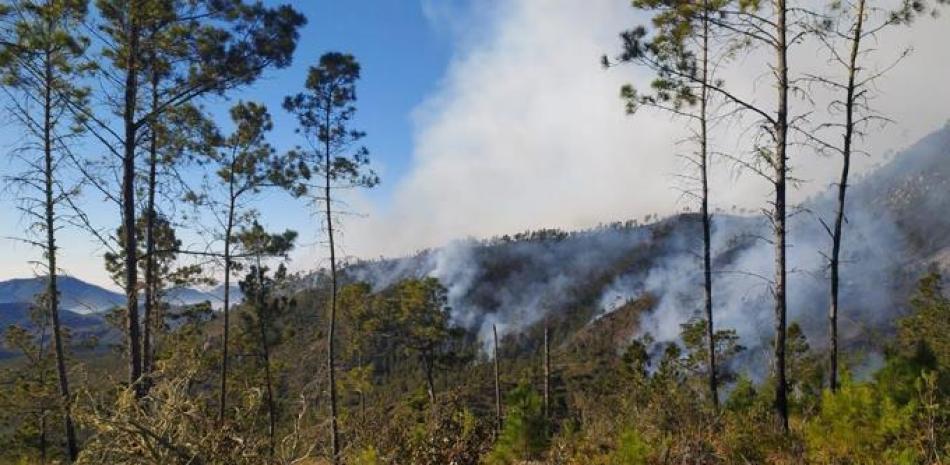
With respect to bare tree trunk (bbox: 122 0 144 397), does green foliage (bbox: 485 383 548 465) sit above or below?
below

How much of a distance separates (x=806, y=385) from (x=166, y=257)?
24.2 meters

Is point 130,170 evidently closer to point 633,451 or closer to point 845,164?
point 633,451

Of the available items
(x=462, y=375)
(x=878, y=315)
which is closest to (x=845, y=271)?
(x=878, y=315)

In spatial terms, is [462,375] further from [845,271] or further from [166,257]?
[845,271]

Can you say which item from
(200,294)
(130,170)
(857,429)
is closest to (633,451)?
(857,429)

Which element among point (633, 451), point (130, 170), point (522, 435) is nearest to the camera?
point (633, 451)

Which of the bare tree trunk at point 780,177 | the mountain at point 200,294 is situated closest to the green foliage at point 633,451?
the bare tree trunk at point 780,177

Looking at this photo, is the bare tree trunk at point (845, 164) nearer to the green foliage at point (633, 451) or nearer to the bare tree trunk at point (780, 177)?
the bare tree trunk at point (780, 177)

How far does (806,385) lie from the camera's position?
23625 mm

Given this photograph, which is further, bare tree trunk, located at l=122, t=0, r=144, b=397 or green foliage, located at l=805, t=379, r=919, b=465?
bare tree trunk, located at l=122, t=0, r=144, b=397

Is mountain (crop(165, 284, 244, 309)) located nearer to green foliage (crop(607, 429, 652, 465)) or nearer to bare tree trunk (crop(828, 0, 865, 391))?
green foliage (crop(607, 429, 652, 465))

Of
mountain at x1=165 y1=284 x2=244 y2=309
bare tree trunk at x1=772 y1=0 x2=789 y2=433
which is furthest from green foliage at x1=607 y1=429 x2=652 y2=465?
mountain at x1=165 y1=284 x2=244 y2=309

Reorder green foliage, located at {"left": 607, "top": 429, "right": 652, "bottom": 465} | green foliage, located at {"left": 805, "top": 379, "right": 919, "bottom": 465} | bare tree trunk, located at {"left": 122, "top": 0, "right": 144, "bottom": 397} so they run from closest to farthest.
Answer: green foliage, located at {"left": 607, "top": 429, "right": 652, "bottom": 465} < green foliage, located at {"left": 805, "top": 379, "right": 919, "bottom": 465} < bare tree trunk, located at {"left": 122, "top": 0, "right": 144, "bottom": 397}

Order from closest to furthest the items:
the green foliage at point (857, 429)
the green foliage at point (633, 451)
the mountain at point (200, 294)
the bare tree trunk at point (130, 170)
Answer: the green foliage at point (633, 451)
the green foliage at point (857, 429)
the bare tree trunk at point (130, 170)
the mountain at point (200, 294)
